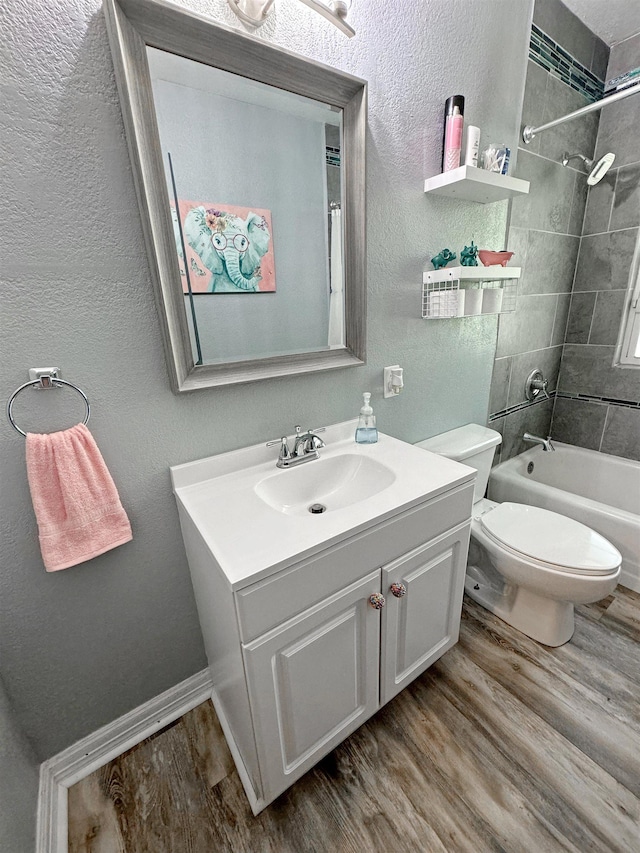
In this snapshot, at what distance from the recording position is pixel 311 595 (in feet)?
2.67

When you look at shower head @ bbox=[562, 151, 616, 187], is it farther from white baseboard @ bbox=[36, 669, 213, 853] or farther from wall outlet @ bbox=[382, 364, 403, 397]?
white baseboard @ bbox=[36, 669, 213, 853]

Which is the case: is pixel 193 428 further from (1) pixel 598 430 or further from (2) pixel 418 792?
(1) pixel 598 430

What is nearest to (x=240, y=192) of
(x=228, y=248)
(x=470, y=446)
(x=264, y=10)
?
(x=228, y=248)

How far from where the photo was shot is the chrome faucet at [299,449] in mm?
1142

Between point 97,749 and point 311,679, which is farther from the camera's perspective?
point 97,749

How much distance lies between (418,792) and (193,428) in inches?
47.7

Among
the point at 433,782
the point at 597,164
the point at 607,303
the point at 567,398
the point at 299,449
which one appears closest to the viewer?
the point at 433,782

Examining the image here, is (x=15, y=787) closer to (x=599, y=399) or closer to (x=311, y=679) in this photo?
(x=311, y=679)

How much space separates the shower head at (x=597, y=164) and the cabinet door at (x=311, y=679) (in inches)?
83.8

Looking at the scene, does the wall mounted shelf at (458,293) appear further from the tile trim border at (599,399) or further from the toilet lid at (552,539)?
the tile trim border at (599,399)

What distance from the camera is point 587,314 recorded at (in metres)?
2.12

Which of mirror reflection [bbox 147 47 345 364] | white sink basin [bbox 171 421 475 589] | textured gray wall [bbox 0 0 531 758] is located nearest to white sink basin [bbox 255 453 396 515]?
white sink basin [bbox 171 421 475 589]

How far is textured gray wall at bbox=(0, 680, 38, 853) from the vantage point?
0.76m

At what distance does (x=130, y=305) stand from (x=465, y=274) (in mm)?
1081
